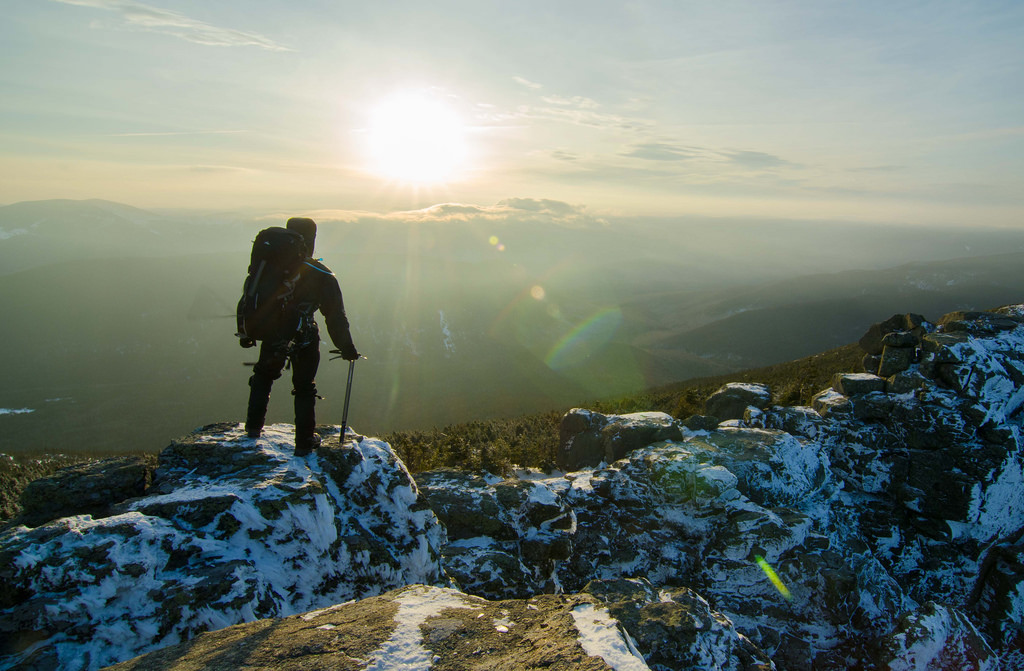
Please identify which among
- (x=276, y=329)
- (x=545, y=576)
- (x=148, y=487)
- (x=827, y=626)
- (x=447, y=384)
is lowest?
(x=447, y=384)

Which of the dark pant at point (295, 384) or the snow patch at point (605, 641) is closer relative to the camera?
the snow patch at point (605, 641)

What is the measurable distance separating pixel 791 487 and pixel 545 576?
23.5 feet

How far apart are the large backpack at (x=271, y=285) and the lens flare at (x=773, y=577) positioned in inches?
397

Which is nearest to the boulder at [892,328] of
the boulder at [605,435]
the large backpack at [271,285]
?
the boulder at [605,435]

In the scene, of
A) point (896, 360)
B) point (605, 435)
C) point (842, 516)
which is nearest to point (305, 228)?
point (605, 435)

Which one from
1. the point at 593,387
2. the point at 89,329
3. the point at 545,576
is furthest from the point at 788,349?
the point at 89,329

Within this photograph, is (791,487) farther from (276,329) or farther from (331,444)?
(276,329)

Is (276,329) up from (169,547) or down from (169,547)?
up

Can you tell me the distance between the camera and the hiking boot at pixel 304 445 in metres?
7.39

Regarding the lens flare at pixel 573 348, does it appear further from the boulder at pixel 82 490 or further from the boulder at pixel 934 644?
the boulder at pixel 82 490

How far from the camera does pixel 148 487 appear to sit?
6.92 metres

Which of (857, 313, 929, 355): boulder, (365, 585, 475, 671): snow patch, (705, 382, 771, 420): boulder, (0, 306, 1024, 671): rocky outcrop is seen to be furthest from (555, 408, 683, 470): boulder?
(365, 585, 475, 671): snow patch

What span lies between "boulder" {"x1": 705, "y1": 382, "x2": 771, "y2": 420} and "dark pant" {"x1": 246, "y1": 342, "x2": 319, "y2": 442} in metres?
15.7

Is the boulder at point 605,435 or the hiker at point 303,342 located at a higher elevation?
the hiker at point 303,342
